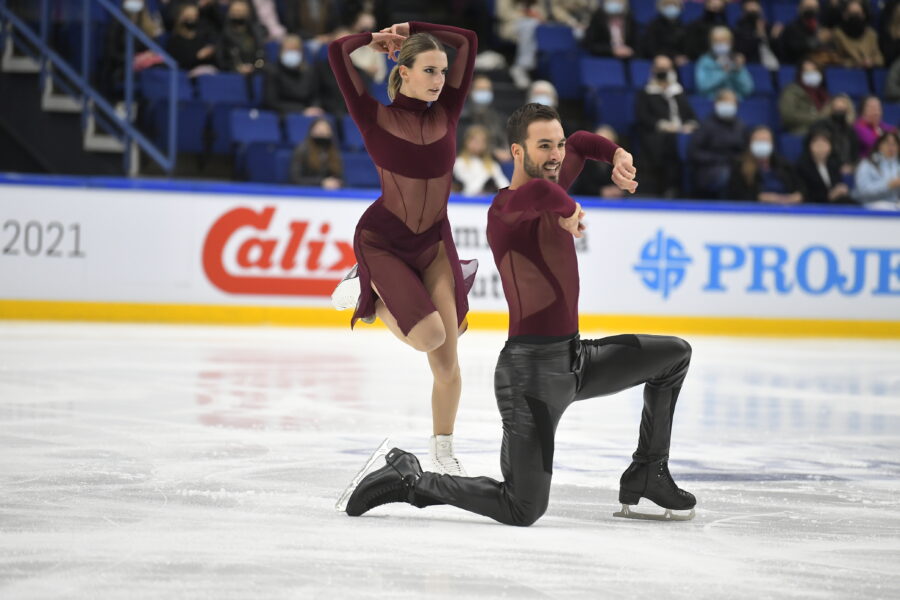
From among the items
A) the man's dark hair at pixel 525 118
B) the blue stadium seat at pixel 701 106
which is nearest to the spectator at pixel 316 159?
the blue stadium seat at pixel 701 106

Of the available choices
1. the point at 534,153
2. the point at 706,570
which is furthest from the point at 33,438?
the point at 706,570

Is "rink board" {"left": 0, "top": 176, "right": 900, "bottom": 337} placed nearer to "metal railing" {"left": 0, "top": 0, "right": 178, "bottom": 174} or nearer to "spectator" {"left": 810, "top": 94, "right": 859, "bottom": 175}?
"metal railing" {"left": 0, "top": 0, "right": 178, "bottom": 174}

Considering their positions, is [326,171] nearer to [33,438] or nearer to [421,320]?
[33,438]

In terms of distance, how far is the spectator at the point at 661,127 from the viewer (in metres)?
12.5

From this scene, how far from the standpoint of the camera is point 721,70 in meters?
13.5

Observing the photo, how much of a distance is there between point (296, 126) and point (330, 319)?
2081 millimetres

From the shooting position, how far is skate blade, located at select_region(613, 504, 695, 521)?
394 centimetres

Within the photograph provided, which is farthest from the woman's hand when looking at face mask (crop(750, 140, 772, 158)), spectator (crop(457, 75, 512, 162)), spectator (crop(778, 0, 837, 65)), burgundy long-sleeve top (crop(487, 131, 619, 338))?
spectator (crop(778, 0, 837, 65))

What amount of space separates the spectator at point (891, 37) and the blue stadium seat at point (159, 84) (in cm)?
789

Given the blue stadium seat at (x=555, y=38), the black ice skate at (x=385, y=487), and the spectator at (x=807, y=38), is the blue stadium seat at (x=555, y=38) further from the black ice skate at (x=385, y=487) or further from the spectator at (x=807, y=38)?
the black ice skate at (x=385, y=487)

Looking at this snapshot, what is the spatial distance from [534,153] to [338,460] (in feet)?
5.45

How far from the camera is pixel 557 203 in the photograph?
11.4 feet

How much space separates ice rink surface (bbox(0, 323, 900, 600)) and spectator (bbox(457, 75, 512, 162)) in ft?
14.0

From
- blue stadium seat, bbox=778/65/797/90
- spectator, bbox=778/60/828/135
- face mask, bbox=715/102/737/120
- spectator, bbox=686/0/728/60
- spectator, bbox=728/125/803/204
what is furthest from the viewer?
blue stadium seat, bbox=778/65/797/90
